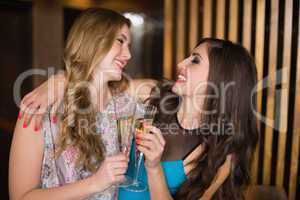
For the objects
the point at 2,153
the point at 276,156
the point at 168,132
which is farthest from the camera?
the point at 2,153

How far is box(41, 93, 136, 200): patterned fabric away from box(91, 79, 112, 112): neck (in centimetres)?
3

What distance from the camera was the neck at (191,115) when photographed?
1896 mm

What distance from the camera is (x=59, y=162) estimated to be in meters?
1.47

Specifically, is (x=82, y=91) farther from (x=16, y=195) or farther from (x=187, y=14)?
(x=187, y=14)

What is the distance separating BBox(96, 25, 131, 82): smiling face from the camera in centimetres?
158

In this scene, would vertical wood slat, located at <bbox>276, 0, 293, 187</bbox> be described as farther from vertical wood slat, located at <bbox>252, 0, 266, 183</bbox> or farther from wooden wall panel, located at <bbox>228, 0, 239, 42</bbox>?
wooden wall panel, located at <bbox>228, 0, 239, 42</bbox>

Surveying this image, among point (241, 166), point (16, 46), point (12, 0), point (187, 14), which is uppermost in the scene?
point (12, 0)

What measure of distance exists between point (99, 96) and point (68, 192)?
0.61 meters

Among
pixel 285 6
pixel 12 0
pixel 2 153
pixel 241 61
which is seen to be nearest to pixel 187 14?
pixel 285 6

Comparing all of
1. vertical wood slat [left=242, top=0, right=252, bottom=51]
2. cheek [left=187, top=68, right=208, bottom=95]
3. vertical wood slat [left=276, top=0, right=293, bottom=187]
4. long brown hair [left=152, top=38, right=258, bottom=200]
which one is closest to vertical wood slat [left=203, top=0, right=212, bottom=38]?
vertical wood slat [left=242, top=0, right=252, bottom=51]

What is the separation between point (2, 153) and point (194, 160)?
2655mm

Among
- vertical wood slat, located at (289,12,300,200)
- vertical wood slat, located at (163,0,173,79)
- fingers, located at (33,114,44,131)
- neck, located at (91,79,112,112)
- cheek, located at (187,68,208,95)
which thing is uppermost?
vertical wood slat, located at (163,0,173,79)

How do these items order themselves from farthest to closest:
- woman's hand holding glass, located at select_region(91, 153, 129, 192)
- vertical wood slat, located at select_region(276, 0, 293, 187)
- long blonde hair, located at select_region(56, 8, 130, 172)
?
vertical wood slat, located at select_region(276, 0, 293, 187) → long blonde hair, located at select_region(56, 8, 130, 172) → woman's hand holding glass, located at select_region(91, 153, 129, 192)

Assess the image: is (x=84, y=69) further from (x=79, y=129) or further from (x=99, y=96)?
(x=79, y=129)
